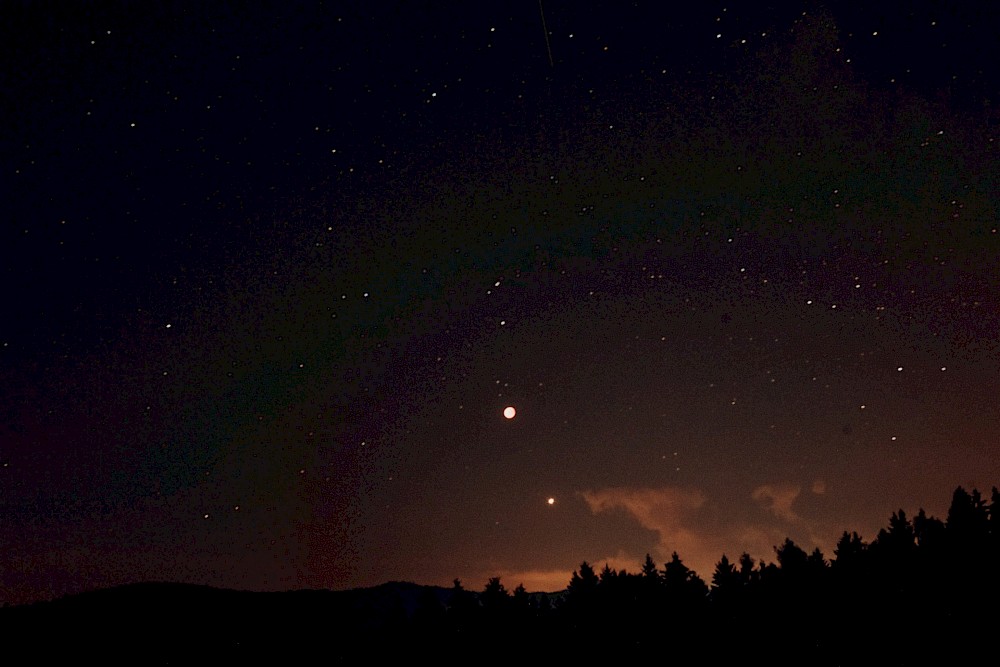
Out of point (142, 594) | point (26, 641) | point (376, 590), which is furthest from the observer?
point (376, 590)

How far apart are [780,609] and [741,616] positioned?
152 cm

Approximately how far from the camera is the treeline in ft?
75.5

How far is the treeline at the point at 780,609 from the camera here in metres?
23.0

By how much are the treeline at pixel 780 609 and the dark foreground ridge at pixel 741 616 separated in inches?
Answer: 2.0

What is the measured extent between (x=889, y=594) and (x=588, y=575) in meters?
11.8

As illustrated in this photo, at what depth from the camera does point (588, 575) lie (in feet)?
103

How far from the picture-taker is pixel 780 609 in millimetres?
26000

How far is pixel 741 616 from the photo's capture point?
2680cm

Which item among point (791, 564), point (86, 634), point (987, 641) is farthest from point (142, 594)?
point (987, 641)

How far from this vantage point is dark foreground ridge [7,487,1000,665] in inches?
907

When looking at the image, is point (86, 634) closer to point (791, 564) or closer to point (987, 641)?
point (791, 564)

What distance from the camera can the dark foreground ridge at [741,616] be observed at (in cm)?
2305

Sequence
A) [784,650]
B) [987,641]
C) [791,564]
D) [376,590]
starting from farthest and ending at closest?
1. [376,590]
2. [791,564]
3. [784,650]
4. [987,641]

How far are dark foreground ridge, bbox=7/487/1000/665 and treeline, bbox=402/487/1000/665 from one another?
5 centimetres
